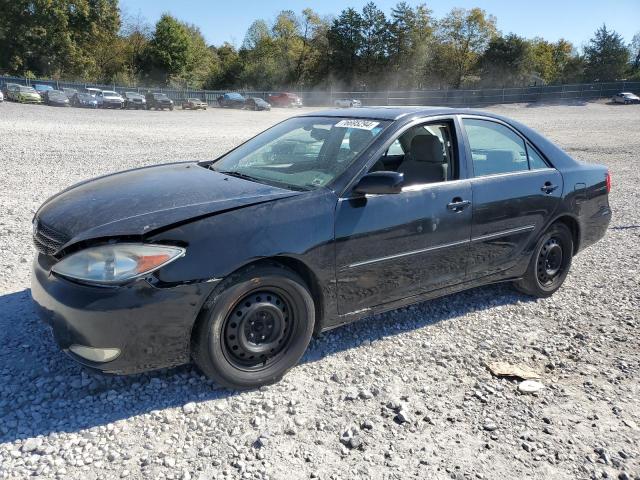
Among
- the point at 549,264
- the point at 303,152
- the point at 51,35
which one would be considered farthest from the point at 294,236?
the point at 51,35

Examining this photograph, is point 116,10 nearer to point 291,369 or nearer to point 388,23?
point 388,23

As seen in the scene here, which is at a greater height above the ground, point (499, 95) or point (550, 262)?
point (499, 95)

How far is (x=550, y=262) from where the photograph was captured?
4.77 meters

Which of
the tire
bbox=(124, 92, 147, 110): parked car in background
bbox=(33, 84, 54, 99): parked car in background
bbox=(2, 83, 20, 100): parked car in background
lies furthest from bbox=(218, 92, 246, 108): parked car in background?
the tire

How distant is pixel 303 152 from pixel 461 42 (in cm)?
8464

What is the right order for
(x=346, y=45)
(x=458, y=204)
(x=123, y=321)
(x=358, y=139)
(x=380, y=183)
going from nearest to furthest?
(x=123, y=321) → (x=380, y=183) → (x=358, y=139) → (x=458, y=204) → (x=346, y=45)

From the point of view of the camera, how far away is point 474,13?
78812mm

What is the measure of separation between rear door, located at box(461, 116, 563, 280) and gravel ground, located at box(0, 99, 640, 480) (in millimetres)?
549

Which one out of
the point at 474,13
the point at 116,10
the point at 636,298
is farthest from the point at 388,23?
the point at 636,298

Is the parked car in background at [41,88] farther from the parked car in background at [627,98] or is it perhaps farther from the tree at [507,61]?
the tree at [507,61]

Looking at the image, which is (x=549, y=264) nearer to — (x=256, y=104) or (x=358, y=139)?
(x=358, y=139)

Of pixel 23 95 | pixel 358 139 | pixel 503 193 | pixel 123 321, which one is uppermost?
pixel 23 95

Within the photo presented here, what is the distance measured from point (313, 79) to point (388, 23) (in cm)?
1386

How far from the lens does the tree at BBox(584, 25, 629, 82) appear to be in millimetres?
66062
